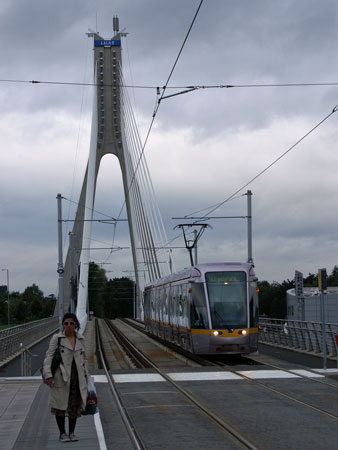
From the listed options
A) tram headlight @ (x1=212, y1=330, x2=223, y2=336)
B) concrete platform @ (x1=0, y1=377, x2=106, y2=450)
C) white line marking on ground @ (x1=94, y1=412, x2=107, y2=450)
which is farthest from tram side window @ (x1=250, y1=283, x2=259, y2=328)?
white line marking on ground @ (x1=94, y1=412, x2=107, y2=450)

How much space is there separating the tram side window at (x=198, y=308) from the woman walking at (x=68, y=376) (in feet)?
43.9

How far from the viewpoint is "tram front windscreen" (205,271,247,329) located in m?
21.7

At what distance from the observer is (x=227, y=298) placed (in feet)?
72.0

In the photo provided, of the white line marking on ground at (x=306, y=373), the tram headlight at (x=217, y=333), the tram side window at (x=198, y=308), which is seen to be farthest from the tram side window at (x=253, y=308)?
the white line marking on ground at (x=306, y=373)

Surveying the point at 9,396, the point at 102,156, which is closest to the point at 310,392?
the point at 9,396

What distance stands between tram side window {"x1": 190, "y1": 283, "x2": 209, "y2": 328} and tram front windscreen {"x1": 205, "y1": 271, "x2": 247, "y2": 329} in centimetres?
22

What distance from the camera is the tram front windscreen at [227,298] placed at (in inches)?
853

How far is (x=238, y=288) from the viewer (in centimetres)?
2202

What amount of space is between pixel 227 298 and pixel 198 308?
87 cm

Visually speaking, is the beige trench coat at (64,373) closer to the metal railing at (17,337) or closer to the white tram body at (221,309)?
the white tram body at (221,309)

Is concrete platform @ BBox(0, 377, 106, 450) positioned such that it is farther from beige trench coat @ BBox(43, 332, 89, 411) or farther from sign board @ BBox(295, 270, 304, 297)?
sign board @ BBox(295, 270, 304, 297)

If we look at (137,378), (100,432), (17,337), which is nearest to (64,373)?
(100,432)

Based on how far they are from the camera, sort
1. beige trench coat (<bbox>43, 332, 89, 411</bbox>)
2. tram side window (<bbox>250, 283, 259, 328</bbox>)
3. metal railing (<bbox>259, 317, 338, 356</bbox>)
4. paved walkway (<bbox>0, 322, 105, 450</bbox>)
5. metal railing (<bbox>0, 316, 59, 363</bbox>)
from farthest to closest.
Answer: metal railing (<bbox>0, 316, 59, 363</bbox>), metal railing (<bbox>259, 317, 338, 356</bbox>), tram side window (<bbox>250, 283, 259, 328</bbox>), paved walkway (<bbox>0, 322, 105, 450</bbox>), beige trench coat (<bbox>43, 332, 89, 411</bbox>)

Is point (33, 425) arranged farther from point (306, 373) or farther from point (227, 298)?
point (227, 298)
